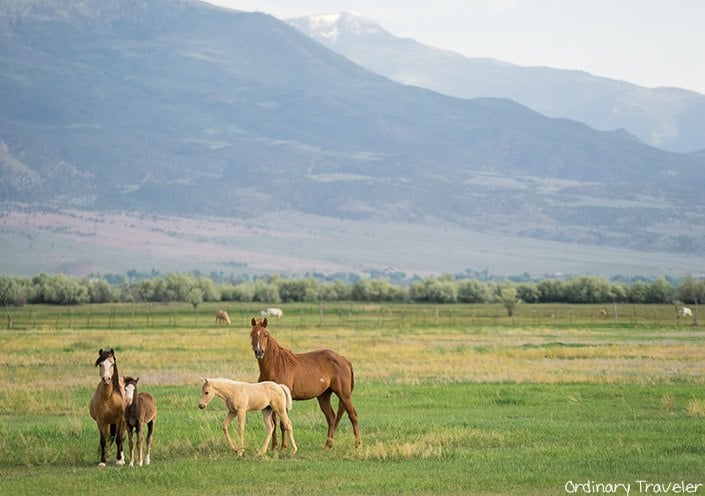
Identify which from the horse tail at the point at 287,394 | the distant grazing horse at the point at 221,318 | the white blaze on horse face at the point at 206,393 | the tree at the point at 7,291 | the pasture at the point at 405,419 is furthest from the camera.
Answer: the tree at the point at 7,291

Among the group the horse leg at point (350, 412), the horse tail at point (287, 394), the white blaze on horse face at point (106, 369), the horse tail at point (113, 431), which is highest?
the white blaze on horse face at point (106, 369)

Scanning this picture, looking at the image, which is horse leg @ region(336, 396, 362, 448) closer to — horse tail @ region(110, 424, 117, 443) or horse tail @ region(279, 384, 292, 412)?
horse tail @ region(279, 384, 292, 412)

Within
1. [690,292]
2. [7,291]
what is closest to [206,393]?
[7,291]

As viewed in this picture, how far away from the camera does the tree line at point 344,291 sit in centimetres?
10594

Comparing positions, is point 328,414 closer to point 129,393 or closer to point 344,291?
point 129,393

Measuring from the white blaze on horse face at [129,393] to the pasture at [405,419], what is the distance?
3.34 feet

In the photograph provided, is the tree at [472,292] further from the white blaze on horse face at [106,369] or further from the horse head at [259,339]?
the white blaze on horse face at [106,369]

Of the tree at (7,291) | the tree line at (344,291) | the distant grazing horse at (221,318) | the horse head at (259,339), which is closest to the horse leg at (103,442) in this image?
the horse head at (259,339)

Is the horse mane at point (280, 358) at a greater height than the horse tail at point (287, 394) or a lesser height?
greater

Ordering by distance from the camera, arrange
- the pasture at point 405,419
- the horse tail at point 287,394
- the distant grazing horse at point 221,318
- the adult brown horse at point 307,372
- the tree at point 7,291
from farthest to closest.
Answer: the tree at point 7,291 → the distant grazing horse at point 221,318 → the adult brown horse at point 307,372 → the horse tail at point 287,394 → the pasture at point 405,419

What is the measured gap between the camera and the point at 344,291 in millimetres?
116375

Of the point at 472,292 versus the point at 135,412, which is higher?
the point at 135,412

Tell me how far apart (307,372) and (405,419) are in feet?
13.4

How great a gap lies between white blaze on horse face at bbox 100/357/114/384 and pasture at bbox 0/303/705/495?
1341 millimetres
